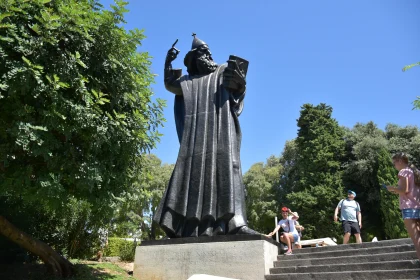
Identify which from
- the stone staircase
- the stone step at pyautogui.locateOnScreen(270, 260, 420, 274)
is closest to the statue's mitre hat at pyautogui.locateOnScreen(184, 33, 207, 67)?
the stone staircase

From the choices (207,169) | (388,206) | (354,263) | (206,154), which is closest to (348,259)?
(354,263)

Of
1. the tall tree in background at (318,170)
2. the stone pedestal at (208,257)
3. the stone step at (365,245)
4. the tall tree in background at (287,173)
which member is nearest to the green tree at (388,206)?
the tall tree in background at (318,170)

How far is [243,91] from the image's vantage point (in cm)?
864

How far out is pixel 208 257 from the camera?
669cm

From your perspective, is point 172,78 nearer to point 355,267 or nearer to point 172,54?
point 172,54

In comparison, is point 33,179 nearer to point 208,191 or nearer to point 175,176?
point 175,176

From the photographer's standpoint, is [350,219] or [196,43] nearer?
[196,43]

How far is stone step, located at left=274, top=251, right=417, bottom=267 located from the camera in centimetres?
618

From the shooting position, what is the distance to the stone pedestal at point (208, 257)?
6348 millimetres

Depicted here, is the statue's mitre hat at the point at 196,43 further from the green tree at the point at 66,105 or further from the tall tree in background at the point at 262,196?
the tall tree in background at the point at 262,196

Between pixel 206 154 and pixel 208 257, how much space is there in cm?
233

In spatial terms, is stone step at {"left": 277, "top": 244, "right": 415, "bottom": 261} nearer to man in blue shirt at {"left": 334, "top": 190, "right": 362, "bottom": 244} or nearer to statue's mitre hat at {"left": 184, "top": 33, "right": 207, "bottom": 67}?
man in blue shirt at {"left": 334, "top": 190, "right": 362, "bottom": 244}

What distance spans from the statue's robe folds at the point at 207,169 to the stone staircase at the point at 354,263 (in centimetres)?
132

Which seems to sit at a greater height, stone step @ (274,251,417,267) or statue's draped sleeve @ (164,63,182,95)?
statue's draped sleeve @ (164,63,182,95)
